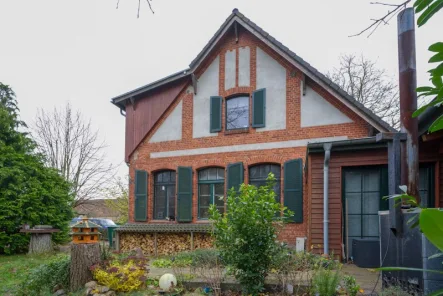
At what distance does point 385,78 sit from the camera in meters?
20.2

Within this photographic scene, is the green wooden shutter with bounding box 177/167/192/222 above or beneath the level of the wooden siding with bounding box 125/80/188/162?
beneath

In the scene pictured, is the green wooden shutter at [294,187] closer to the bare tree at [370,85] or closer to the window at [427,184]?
the window at [427,184]

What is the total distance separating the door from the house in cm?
121

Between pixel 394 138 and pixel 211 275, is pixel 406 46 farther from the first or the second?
pixel 211 275

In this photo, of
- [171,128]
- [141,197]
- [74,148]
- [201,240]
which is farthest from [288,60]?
[74,148]

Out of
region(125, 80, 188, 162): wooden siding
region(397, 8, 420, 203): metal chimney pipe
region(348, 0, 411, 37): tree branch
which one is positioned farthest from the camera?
region(125, 80, 188, 162): wooden siding

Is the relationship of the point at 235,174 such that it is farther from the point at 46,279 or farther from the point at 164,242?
the point at 46,279

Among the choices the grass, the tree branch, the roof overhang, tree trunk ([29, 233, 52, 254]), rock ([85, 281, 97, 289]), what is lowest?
the grass

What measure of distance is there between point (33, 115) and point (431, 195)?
72.1 feet

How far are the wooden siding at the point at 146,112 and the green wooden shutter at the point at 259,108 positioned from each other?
265 cm

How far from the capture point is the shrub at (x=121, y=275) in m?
6.70

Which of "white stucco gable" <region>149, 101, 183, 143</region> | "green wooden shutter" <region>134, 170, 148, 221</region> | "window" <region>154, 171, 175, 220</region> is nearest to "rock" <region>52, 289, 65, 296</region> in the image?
"window" <region>154, 171, 175, 220</region>

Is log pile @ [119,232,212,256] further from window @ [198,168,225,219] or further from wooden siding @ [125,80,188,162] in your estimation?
wooden siding @ [125,80,188,162]

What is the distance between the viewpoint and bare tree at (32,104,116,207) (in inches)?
944
